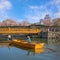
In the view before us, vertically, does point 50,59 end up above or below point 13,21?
below

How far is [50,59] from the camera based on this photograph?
21000 millimetres

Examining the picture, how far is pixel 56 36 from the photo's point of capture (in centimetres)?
6391

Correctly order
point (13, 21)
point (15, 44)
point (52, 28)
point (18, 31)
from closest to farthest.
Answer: point (15, 44) → point (18, 31) → point (52, 28) → point (13, 21)

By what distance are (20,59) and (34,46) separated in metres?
8.16

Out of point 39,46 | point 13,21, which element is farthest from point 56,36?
point 13,21

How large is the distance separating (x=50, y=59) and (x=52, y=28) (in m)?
57.6

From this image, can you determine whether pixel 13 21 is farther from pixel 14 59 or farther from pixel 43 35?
pixel 14 59

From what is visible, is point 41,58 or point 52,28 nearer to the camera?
point 41,58

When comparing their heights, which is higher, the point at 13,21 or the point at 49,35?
the point at 13,21

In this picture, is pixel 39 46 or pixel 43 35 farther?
pixel 43 35

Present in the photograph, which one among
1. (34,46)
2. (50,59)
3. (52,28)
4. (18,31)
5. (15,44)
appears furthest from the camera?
(52,28)

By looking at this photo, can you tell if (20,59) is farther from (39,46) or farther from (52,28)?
(52,28)

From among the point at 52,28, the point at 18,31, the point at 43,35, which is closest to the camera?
the point at 18,31

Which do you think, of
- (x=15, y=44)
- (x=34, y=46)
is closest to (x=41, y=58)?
(x=34, y=46)
